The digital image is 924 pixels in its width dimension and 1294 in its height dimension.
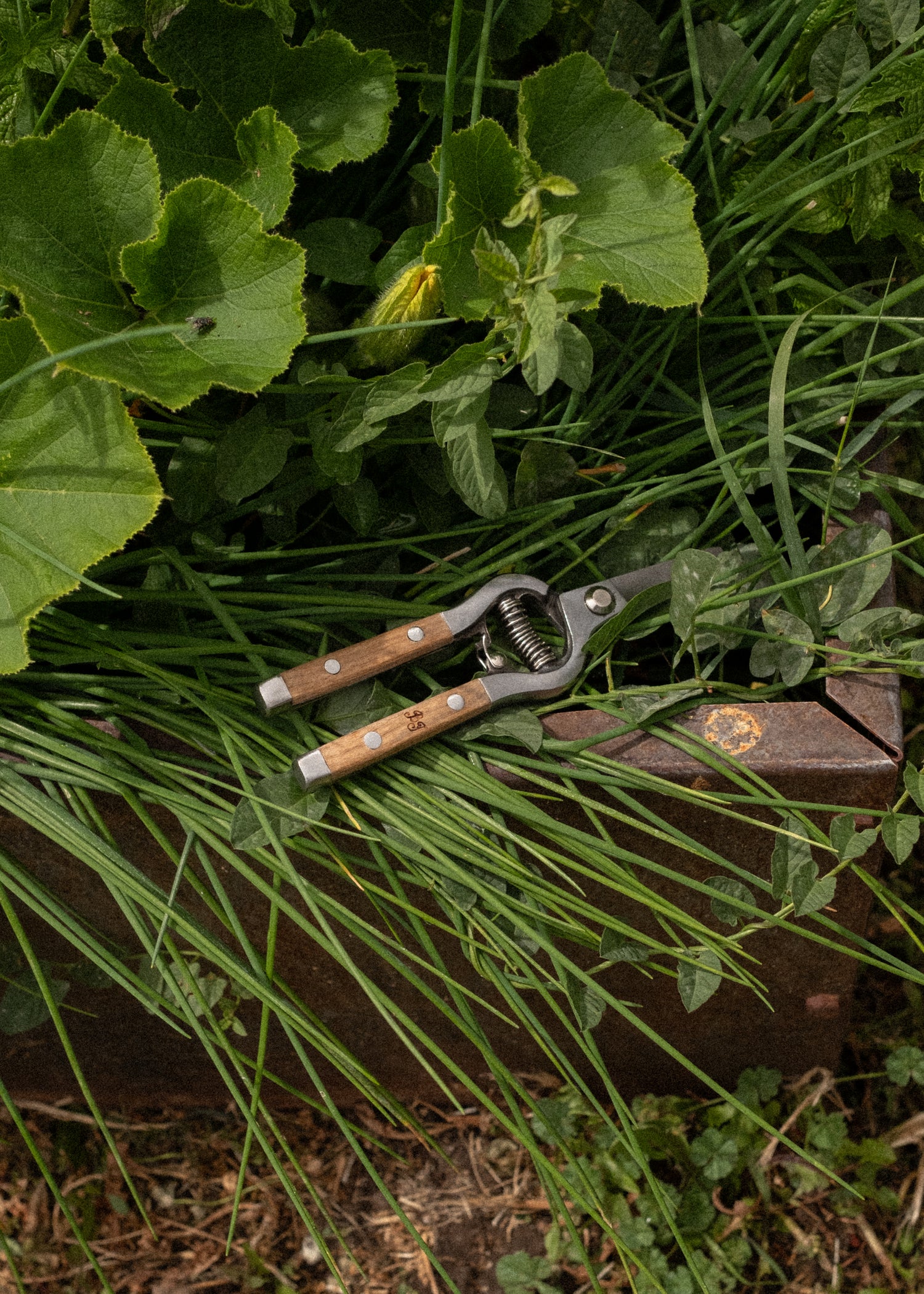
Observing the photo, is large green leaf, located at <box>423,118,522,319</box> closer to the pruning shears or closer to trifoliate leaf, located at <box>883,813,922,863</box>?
the pruning shears

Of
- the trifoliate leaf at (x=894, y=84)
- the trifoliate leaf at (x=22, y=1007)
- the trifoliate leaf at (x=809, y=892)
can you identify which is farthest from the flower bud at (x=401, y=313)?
the trifoliate leaf at (x=22, y=1007)

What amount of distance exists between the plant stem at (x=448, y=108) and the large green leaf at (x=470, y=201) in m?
0.01

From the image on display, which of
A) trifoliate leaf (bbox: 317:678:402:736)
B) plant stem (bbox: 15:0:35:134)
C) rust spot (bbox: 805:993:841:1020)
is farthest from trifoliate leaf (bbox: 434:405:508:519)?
rust spot (bbox: 805:993:841:1020)

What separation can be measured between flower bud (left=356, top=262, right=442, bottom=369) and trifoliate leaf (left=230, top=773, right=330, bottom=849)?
0.96 feet

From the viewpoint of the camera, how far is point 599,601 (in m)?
0.83

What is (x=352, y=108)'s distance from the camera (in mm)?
772

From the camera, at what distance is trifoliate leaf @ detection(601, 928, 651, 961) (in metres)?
0.79

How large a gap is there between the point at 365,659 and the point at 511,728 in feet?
0.37

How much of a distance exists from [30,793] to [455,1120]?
0.62 meters

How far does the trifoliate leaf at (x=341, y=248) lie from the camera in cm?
81

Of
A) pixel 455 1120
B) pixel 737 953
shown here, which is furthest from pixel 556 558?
pixel 455 1120

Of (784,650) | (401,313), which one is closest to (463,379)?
(401,313)

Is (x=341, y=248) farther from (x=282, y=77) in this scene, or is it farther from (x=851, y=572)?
(x=851, y=572)

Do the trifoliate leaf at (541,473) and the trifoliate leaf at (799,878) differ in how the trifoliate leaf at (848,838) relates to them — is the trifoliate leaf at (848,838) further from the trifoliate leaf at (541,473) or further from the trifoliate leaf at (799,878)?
the trifoliate leaf at (541,473)
